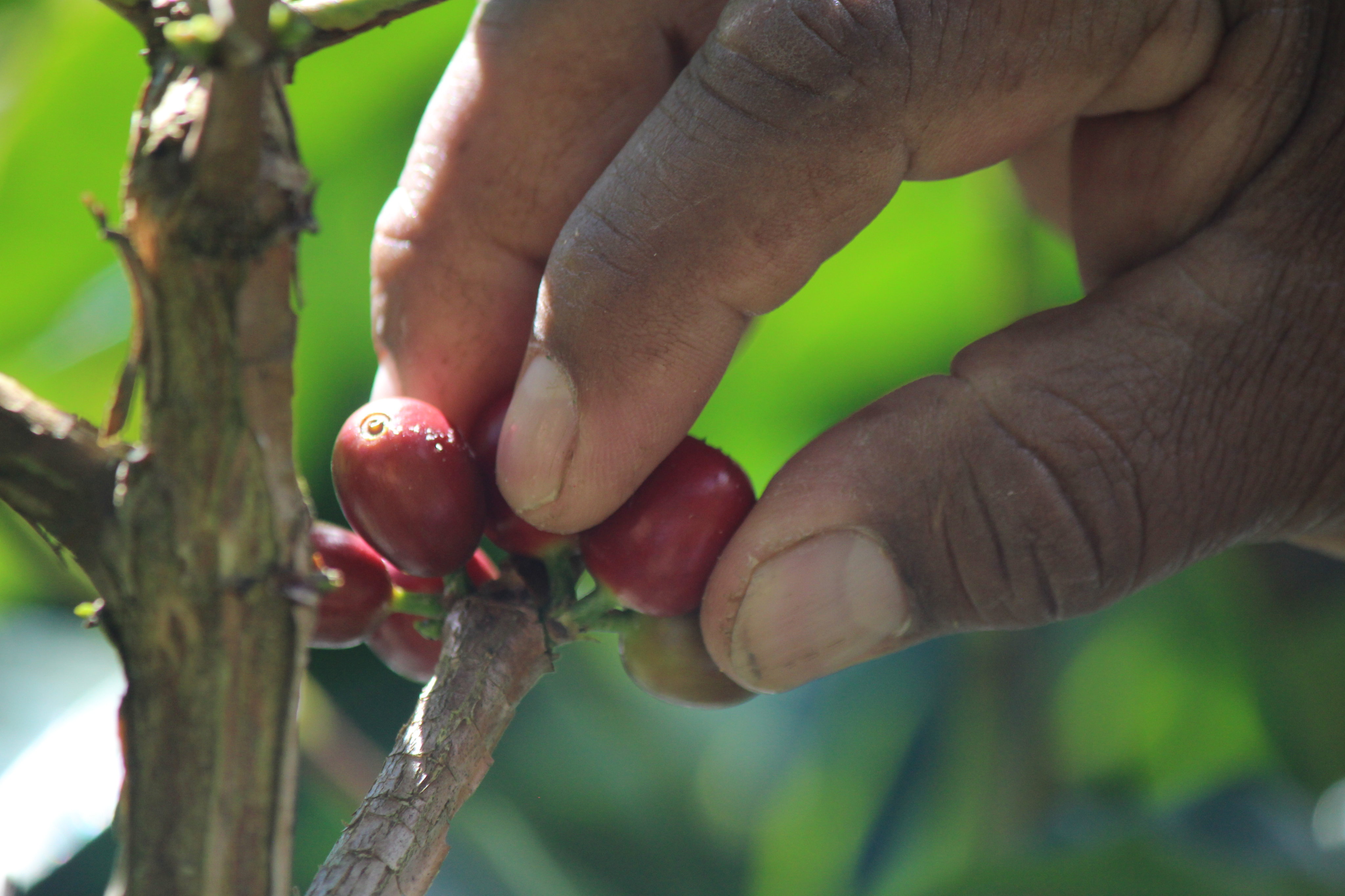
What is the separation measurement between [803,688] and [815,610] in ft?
3.76

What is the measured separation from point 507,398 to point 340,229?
3.29ft

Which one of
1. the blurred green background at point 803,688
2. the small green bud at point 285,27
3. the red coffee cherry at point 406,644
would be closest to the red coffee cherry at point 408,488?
the red coffee cherry at point 406,644

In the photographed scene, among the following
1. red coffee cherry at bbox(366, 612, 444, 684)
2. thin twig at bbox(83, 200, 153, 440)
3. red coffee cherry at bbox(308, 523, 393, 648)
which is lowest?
red coffee cherry at bbox(366, 612, 444, 684)

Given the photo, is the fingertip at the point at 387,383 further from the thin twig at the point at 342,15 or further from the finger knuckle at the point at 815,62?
the thin twig at the point at 342,15

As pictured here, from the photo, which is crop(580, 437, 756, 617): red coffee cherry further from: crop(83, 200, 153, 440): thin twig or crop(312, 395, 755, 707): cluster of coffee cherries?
crop(83, 200, 153, 440): thin twig

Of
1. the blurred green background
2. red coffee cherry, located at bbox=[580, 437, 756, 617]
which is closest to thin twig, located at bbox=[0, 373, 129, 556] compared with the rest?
red coffee cherry, located at bbox=[580, 437, 756, 617]

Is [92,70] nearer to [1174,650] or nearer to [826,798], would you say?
[826,798]

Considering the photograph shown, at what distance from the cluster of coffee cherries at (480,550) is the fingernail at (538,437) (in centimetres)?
3

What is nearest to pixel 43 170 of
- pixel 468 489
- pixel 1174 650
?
pixel 468 489

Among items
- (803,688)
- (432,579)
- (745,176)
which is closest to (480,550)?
(432,579)

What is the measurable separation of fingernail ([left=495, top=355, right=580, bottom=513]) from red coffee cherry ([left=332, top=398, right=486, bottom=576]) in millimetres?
31

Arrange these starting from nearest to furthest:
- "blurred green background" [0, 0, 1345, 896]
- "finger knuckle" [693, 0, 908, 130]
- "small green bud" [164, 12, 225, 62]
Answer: "small green bud" [164, 12, 225, 62] → "finger knuckle" [693, 0, 908, 130] → "blurred green background" [0, 0, 1345, 896]

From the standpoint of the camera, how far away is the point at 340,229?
170 cm

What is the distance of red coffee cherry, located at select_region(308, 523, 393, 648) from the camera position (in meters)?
0.71
